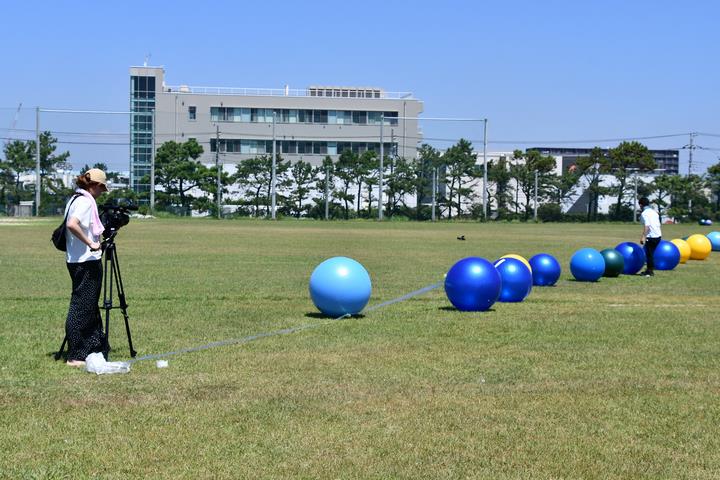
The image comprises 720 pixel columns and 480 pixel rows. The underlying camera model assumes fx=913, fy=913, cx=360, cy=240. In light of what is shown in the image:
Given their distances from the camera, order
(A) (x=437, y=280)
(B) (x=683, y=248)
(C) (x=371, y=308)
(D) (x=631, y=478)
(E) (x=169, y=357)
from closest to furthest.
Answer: (D) (x=631, y=478) < (E) (x=169, y=357) < (C) (x=371, y=308) < (A) (x=437, y=280) < (B) (x=683, y=248)

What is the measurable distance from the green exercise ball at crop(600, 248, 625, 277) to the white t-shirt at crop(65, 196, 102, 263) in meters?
15.9

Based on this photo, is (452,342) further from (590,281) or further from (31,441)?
(590,281)

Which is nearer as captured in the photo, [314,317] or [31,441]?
[31,441]

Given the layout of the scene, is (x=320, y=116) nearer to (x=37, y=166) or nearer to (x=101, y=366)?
(x=37, y=166)

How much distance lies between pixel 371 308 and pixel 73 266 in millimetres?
6726

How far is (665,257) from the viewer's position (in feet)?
85.1

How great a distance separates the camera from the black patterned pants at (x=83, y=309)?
32.2 feet

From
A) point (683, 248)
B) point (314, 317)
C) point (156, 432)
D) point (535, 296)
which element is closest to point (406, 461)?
point (156, 432)

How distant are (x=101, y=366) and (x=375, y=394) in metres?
2.91

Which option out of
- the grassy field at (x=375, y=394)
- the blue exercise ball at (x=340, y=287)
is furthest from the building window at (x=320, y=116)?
the blue exercise ball at (x=340, y=287)

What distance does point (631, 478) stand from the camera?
20.8 ft

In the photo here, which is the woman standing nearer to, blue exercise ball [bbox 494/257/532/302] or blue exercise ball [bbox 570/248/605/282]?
blue exercise ball [bbox 494/257/532/302]

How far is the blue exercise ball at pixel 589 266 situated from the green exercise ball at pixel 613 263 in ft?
3.61

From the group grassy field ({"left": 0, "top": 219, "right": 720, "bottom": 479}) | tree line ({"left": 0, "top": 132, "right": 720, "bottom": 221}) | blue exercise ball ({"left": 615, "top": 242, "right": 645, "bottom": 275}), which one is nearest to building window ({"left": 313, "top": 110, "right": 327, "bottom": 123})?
tree line ({"left": 0, "top": 132, "right": 720, "bottom": 221})
